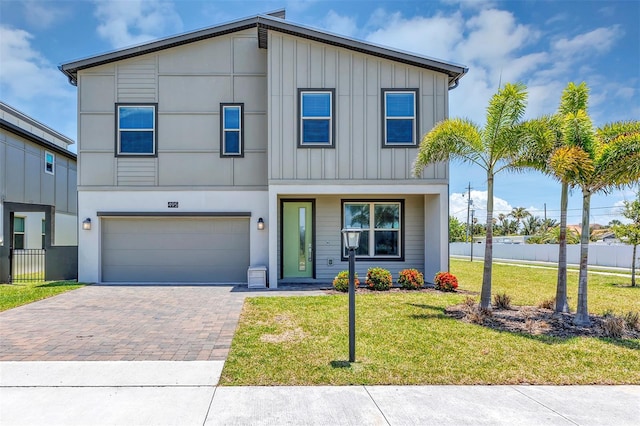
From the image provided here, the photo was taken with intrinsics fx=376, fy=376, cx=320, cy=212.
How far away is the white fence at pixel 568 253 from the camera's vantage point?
20452 mm

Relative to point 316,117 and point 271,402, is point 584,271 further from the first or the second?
point 316,117

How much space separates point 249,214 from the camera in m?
11.8

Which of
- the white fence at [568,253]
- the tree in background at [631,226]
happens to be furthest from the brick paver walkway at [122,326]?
the white fence at [568,253]

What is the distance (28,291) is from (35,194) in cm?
844

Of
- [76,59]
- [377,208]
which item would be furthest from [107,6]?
[377,208]

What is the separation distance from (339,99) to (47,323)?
29.1ft

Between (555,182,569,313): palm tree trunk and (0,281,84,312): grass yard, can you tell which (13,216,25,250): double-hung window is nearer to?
(0,281,84,312): grass yard

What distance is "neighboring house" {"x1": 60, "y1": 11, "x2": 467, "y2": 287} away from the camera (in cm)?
1117

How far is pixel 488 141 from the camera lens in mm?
7676

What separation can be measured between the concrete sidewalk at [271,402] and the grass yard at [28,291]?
17.0 feet

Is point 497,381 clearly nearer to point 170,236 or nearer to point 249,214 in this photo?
point 249,214

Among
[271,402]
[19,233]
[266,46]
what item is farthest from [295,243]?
[19,233]

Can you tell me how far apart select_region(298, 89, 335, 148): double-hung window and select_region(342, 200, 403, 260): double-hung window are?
229 cm

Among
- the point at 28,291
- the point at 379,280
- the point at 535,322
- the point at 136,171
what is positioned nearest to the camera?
the point at 535,322
